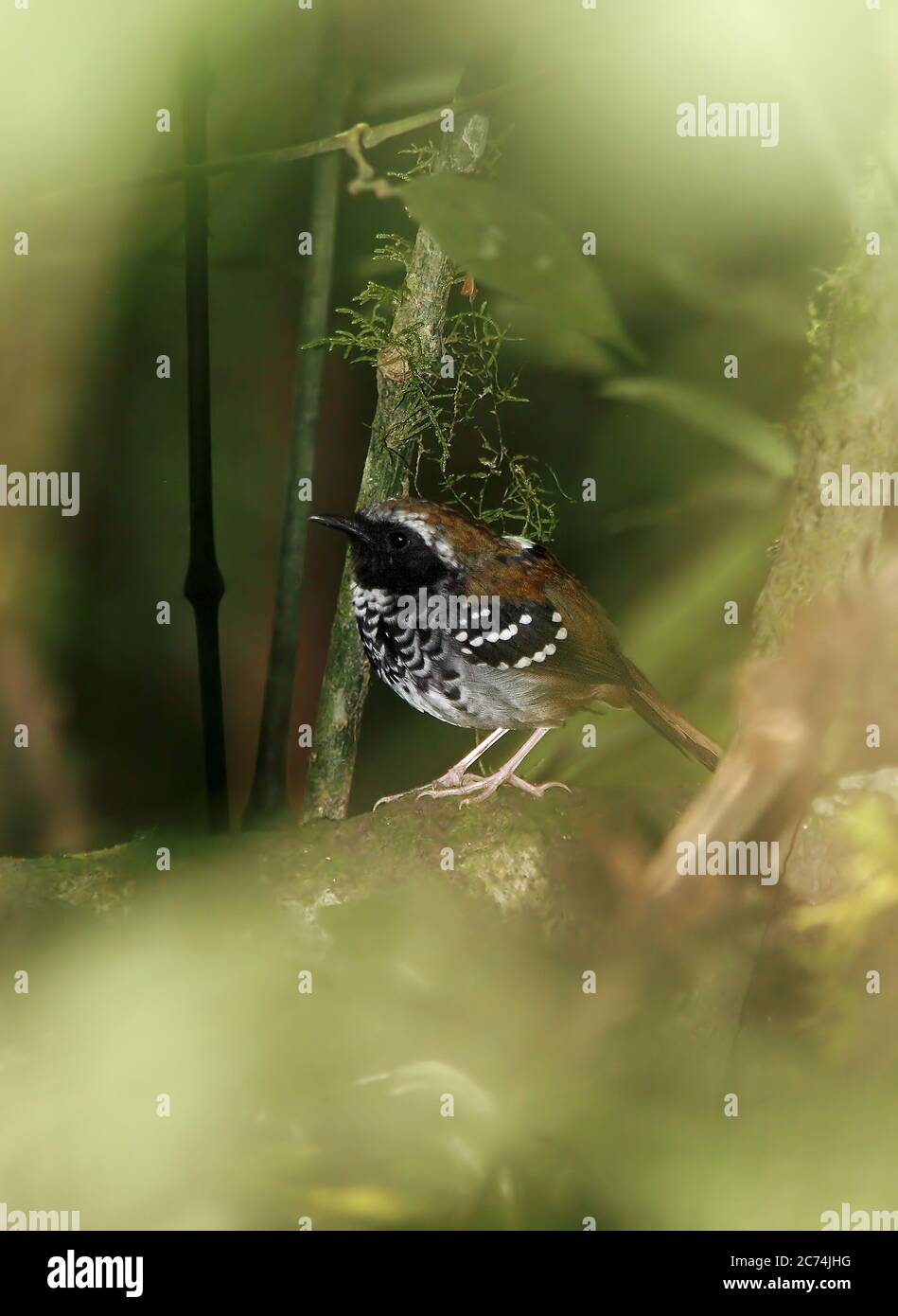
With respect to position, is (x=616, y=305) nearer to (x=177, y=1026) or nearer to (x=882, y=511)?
(x=882, y=511)

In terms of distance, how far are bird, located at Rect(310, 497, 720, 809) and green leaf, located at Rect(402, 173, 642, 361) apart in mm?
381

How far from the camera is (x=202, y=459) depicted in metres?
1.86

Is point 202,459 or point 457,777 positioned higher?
point 202,459

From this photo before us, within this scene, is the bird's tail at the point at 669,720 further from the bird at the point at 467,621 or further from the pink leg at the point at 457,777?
the pink leg at the point at 457,777

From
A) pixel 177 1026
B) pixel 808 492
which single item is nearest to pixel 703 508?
pixel 808 492

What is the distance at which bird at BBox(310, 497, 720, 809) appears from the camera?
5.74ft

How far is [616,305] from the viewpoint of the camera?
183 centimetres
